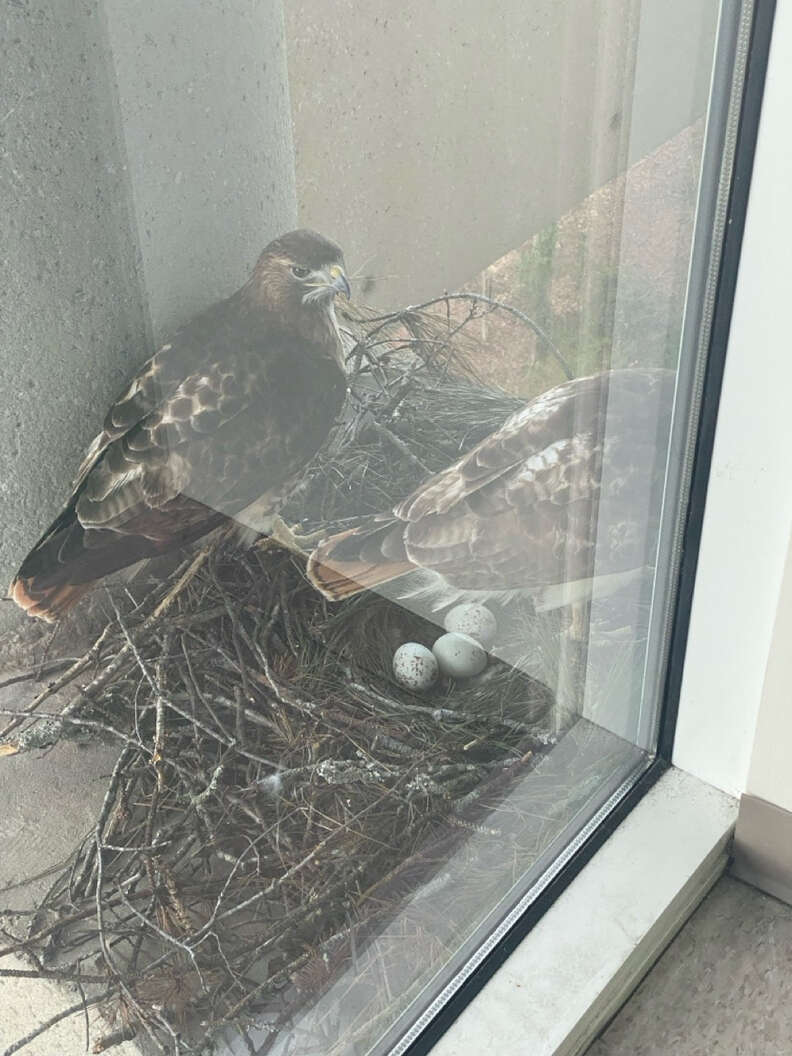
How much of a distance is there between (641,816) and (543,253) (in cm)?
67

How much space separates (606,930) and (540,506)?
45 centimetres

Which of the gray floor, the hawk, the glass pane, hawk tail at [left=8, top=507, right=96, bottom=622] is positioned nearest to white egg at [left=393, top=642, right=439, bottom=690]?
the glass pane

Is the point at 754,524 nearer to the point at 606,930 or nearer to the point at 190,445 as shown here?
the point at 606,930

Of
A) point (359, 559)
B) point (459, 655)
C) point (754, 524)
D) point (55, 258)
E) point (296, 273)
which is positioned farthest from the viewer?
point (754, 524)

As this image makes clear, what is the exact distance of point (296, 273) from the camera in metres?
0.55

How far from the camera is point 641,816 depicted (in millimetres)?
1100

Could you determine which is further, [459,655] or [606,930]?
[606,930]

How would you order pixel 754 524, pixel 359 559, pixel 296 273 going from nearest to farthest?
pixel 296 273, pixel 359 559, pixel 754 524

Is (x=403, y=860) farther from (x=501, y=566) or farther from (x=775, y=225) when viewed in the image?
(x=775, y=225)

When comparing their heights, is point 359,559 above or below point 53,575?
below

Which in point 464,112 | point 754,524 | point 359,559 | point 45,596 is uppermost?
point 464,112

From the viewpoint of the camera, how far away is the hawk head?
1.78 ft

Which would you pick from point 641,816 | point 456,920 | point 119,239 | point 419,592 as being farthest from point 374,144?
point 641,816

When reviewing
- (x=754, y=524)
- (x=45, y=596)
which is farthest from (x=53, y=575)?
(x=754, y=524)
